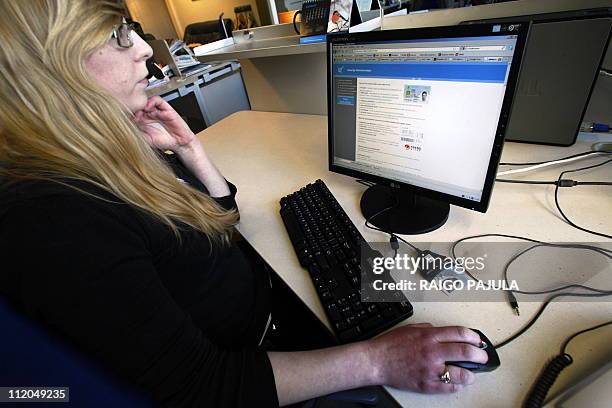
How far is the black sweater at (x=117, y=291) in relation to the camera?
38 cm

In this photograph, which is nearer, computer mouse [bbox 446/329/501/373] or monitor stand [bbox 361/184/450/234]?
computer mouse [bbox 446/329/501/373]

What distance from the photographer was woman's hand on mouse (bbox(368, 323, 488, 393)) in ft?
1.47

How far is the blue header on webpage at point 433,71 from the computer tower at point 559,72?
25 cm

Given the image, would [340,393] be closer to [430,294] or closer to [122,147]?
[430,294]

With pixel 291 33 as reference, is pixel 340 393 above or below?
below

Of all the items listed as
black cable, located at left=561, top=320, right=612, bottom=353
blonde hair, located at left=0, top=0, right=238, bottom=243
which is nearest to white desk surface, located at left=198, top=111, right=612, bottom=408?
black cable, located at left=561, top=320, right=612, bottom=353

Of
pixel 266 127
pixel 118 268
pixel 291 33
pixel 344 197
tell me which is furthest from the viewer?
pixel 266 127

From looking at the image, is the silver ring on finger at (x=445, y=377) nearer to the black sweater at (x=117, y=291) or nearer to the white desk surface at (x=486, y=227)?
the white desk surface at (x=486, y=227)

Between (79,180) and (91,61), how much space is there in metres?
0.23

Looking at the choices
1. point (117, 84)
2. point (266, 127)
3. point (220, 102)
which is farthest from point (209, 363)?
point (220, 102)

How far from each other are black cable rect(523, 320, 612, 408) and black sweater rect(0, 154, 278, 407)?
1.20 ft

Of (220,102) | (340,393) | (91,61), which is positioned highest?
(91,61)

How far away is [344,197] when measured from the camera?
0.89 metres

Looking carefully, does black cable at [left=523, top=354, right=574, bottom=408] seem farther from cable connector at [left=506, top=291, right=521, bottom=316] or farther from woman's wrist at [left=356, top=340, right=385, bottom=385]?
woman's wrist at [left=356, top=340, right=385, bottom=385]
